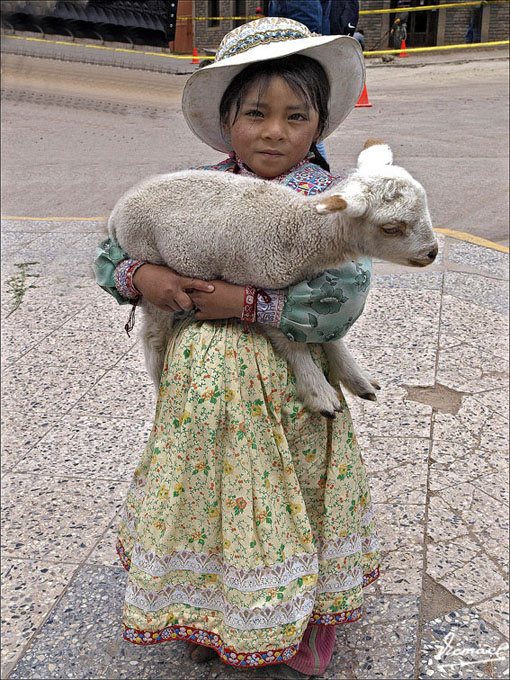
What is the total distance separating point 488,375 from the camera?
3.79 m

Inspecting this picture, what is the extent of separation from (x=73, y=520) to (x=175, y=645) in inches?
30.2

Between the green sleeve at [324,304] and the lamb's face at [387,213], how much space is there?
0.15 meters

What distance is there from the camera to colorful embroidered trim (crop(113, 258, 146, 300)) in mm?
1773

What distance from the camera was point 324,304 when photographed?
1.66 metres

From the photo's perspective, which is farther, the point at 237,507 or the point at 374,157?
the point at 237,507

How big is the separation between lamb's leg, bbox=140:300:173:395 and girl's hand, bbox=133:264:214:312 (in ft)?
0.39

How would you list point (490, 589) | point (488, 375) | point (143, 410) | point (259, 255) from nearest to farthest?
point (259, 255)
point (490, 589)
point (143, 410)
point (488, 375)

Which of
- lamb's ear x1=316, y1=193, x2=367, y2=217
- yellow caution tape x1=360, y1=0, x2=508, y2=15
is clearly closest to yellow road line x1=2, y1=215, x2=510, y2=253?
lamb's ear x1=316, y1=193, x2=367, y2=217

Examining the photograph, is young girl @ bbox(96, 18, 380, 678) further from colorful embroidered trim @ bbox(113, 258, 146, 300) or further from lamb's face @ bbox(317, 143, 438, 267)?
lamb's face @ bbox(317, 143, 438, 267)

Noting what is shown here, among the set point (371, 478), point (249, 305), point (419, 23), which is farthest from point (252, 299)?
point (419, 23)

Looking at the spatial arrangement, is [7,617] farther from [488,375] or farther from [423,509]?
[488,375]

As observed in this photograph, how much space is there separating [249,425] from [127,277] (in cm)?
49

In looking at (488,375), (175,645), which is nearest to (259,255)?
(175,645)

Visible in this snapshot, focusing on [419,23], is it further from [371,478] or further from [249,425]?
[249,425]
